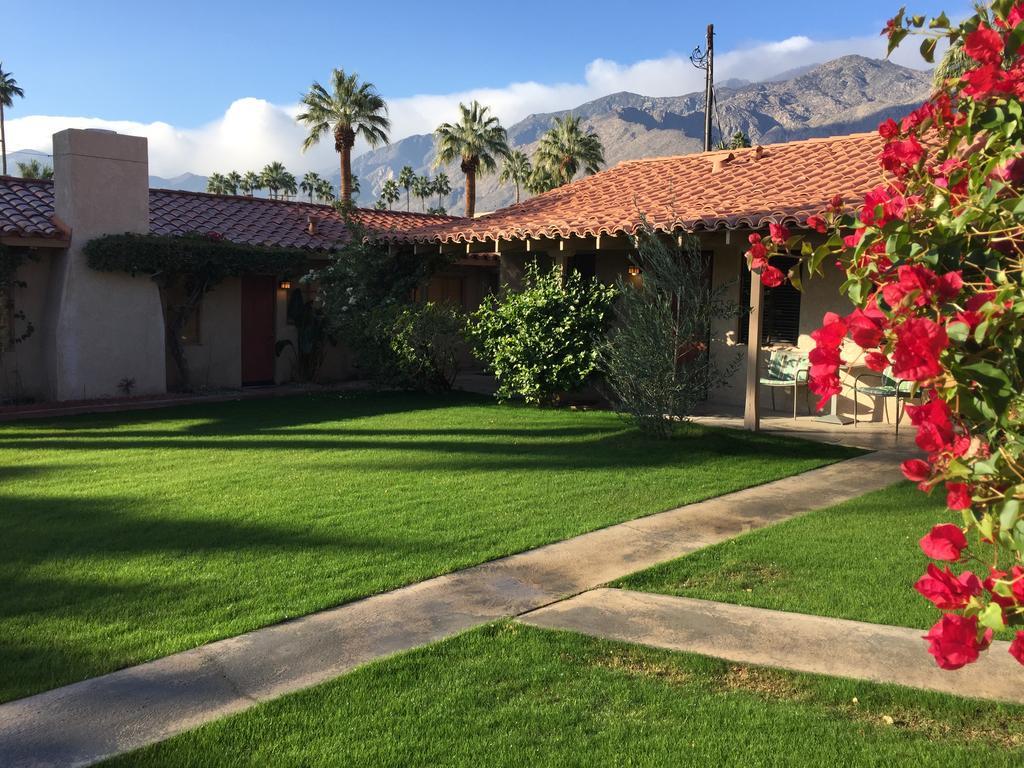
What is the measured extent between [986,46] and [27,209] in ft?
50.5

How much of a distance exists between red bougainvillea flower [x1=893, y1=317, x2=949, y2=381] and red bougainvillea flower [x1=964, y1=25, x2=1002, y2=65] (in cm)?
90

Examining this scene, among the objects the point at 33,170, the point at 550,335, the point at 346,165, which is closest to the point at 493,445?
the point at 550,335

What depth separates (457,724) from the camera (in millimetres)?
3926

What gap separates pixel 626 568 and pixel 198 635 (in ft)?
9.23

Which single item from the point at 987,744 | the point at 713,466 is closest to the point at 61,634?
the point at 987,744

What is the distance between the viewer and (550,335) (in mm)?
13430

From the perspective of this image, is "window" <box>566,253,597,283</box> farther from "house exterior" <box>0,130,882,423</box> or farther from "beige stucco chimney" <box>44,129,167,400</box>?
"beige stucco chimney" <box>44,129,167,400</box>

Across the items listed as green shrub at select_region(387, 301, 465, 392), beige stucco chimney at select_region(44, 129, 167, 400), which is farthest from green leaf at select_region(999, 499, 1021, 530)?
beige stucco chimney at select_region(44, 129, 167, 400)

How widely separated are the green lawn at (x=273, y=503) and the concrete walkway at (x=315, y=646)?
A: 0.18 meters

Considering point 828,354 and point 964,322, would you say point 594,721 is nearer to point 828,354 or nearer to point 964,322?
point 828,354

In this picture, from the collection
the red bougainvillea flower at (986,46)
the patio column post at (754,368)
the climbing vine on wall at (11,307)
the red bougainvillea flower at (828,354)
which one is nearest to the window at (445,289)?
the climbing vine on wall at (11,307)

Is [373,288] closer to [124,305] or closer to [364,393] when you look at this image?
[364,393]

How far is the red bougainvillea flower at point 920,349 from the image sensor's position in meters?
1.89

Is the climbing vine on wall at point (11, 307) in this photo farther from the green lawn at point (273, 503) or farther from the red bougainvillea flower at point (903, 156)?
the red bougainvillea flower at point (903, 156)
